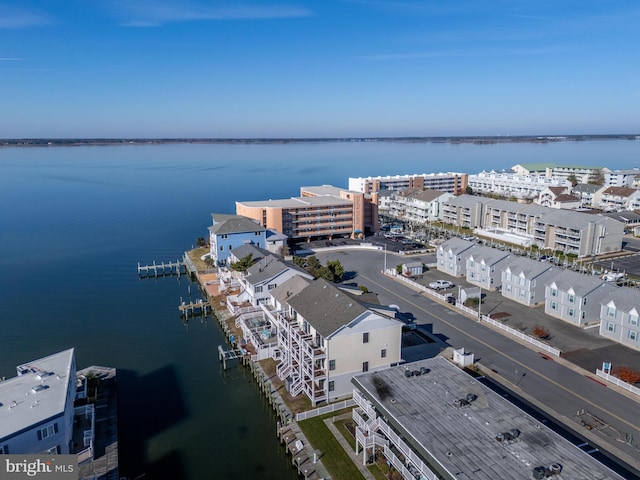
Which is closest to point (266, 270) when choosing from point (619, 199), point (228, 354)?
point (228, 354)

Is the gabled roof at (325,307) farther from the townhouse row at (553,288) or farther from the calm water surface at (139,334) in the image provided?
the townhouse row at (553,288)

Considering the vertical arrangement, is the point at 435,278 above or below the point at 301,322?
below

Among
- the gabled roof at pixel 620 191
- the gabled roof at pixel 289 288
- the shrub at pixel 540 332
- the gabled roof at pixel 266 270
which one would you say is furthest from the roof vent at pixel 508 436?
the gabled roof at pixel 620 191

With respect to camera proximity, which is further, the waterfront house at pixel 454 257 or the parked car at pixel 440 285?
the waterfront house at pixel 454 257

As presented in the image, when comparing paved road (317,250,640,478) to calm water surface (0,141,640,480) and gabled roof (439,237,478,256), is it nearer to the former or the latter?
gabled roof (439,237,478,256)

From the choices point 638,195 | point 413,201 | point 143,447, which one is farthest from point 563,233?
point 143,447

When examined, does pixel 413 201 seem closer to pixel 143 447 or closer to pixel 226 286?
pixel 226 286

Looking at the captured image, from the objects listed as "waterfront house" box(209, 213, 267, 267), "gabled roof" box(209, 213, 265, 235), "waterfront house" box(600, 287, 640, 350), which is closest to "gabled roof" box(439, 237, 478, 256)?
"waterfront house" box(600, 287, 640, 350)
